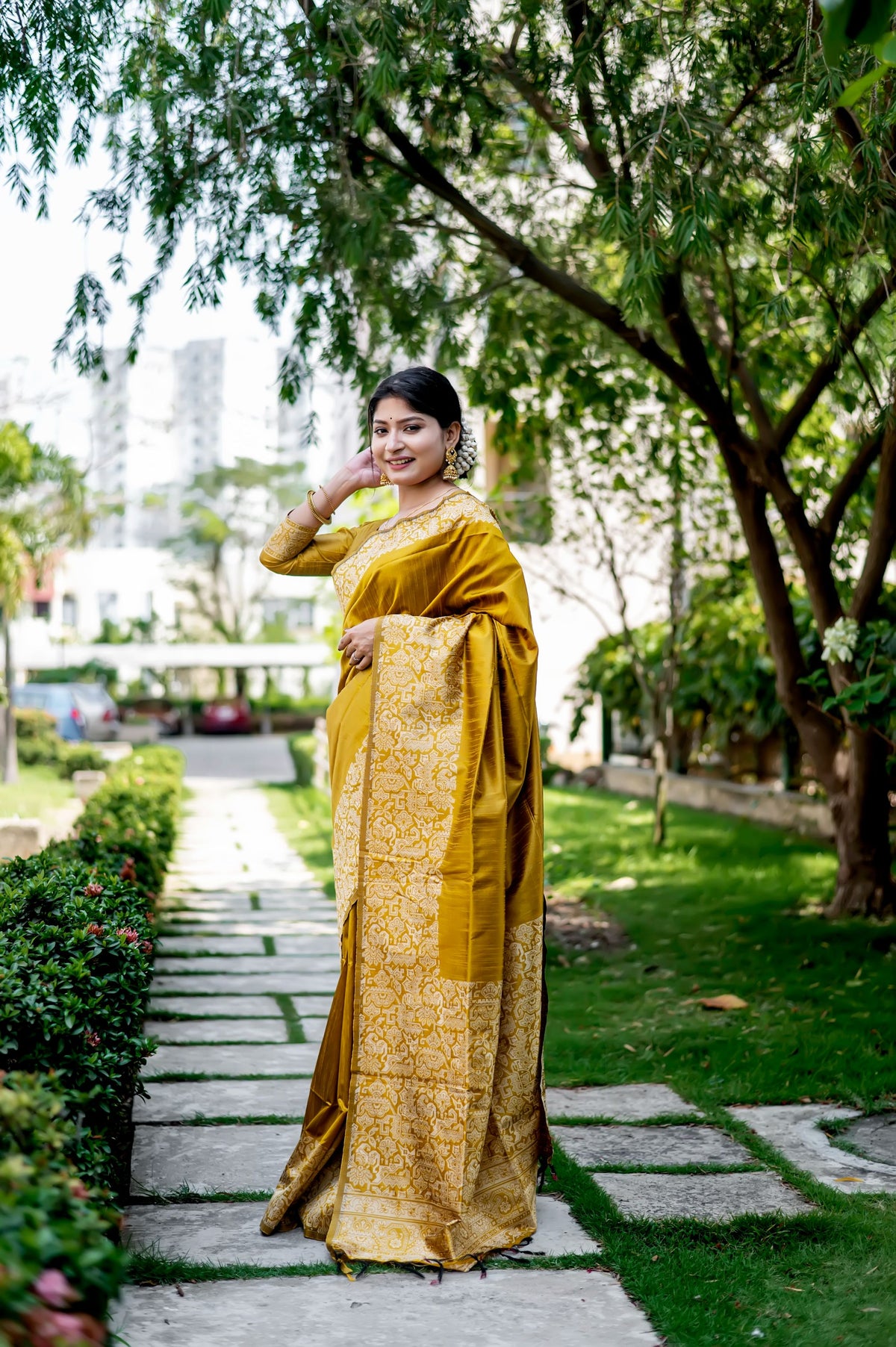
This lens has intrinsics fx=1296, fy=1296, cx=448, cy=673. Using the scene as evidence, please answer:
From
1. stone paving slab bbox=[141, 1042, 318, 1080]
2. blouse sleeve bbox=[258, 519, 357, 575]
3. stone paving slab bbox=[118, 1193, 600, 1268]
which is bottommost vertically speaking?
stone paving slab bbox=[141, 1042, 318, 1080]

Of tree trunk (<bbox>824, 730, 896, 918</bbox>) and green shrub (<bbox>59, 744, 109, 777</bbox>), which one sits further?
green shrub (<bbox>59, 744, 109, 777</bbox>)

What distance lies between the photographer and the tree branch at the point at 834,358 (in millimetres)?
4855

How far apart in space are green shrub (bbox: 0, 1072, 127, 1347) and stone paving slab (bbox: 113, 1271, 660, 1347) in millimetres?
888

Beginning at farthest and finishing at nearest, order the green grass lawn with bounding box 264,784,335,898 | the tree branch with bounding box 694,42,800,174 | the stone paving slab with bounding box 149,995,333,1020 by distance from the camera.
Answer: the green grass lawn with bounding box 264,784,335,898 < the stone paving slab with bounding box 149,995,333,1020 < the tree branch with bounding box 694,42,800,174

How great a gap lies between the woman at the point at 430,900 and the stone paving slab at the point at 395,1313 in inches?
4.5

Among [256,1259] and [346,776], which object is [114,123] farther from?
[256,1259]

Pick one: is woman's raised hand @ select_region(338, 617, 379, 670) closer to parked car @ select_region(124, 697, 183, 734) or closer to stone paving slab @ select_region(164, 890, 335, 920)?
stone paving slab @ select_region(164, 890, 335, 920)

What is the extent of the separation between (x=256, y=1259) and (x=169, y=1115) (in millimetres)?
1091

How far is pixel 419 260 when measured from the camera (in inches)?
278

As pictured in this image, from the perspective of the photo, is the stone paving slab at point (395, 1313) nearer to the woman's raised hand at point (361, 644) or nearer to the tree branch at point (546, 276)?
the woman's raised hand at point (361, 644)

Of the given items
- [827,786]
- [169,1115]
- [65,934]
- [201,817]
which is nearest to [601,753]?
[201,817]

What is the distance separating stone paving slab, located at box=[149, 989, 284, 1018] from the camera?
16.8 ft

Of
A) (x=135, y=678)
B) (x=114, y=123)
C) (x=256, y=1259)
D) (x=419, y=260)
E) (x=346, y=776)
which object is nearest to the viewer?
(x=256, y=1259)

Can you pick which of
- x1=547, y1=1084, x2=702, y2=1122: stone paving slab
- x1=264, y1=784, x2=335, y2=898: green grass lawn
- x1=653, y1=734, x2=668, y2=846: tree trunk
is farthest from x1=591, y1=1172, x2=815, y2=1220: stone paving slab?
x1=653, y1=734, x2=668, y2=846: tree trunk
